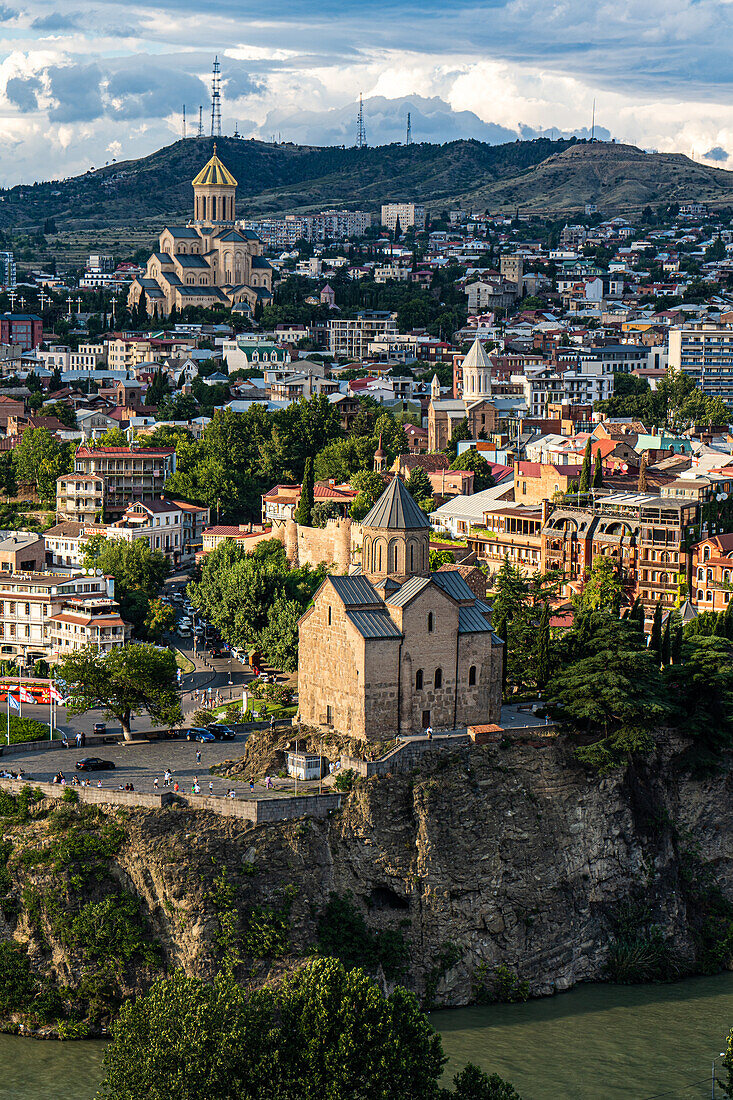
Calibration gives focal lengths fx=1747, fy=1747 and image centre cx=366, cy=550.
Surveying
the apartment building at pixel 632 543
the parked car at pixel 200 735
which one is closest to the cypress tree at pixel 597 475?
the apartment building at pixel 632 543

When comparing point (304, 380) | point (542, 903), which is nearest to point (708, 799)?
point (542, 903)

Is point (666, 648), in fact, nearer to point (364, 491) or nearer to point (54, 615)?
point (54, 615)

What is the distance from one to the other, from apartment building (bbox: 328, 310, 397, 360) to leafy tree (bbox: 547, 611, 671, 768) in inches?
3304

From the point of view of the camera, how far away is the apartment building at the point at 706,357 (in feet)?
385

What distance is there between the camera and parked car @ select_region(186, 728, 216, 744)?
50.9 metres

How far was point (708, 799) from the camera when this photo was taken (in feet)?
162

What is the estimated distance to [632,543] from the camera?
220ft

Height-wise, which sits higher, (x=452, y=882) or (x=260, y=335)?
(x=260, y=335)

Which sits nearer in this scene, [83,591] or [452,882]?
[452,882]

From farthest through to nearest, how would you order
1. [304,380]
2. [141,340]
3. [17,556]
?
1. [141,340]
2. [304,380]
3. [17,556]

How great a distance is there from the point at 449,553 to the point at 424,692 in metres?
22.0

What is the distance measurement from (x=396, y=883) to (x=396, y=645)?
6.21m

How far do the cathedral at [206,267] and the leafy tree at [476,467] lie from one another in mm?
56298

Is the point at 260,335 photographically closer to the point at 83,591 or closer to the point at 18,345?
the point at 18,345
